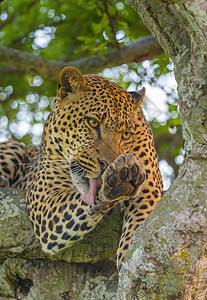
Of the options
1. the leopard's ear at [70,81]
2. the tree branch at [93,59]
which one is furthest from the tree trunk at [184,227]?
the tree branch at [93,59]

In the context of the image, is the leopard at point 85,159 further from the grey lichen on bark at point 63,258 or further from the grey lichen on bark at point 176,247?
the grey lichen on bark at point 176,247

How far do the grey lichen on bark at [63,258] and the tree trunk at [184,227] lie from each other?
64.6 inches

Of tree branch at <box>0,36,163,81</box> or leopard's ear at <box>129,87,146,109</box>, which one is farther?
tree branch at <box>0,36,163,81</box>

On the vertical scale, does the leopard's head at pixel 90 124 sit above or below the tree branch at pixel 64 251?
above

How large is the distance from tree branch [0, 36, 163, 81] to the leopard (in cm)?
143

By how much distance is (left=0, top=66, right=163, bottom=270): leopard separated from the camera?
4215mm

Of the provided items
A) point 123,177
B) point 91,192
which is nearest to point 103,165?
point 91,192

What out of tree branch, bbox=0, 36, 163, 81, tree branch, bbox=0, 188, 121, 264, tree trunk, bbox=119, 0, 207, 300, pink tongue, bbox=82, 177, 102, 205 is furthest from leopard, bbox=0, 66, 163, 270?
tree branch, bbox=0, 36, 163, 81

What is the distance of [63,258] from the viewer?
465 centimetres

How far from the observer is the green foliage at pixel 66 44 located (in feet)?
21.2

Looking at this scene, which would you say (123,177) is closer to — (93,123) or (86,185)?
(86,185)

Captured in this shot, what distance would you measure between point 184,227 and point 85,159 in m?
1.76

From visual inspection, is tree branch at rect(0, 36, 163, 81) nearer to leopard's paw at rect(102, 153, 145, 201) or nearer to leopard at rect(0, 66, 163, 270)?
leopard at rect(0, 66, 163, 270)

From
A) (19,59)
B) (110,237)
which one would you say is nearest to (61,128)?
(110,237)
